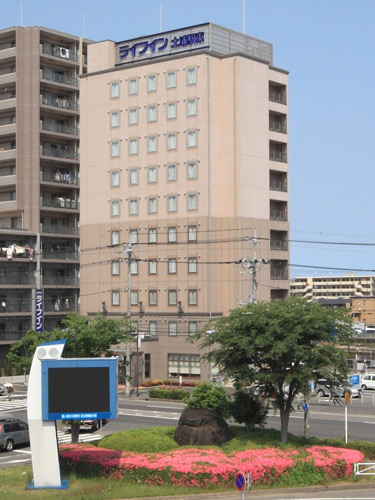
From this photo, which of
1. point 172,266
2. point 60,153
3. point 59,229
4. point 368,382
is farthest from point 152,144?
point 368,382

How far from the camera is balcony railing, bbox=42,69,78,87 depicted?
351 feet

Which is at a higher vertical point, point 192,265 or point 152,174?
point 152,174

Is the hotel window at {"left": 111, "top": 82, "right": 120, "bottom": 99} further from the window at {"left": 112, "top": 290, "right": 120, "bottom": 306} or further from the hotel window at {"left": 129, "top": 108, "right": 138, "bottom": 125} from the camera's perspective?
the window at {"left": 112, "top": 290, "right": 120, "bottom": 306}

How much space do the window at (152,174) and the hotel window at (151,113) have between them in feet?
16.3

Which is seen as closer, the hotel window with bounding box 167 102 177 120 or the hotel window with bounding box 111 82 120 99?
the hotel window with bounding box 167 102 177 120

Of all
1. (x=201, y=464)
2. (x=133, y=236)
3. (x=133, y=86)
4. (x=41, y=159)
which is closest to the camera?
(x=201, y=464)

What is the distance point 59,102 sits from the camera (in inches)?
4242

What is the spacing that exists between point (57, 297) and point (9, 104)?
79.3 feet

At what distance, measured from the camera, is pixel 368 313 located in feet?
598

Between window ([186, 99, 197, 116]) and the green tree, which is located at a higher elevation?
window ([186, 99, 197, 116])

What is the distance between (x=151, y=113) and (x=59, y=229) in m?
25.4

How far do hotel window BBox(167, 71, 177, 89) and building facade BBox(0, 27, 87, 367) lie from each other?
2424 centimetres

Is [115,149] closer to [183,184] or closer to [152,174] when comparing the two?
[152,174]

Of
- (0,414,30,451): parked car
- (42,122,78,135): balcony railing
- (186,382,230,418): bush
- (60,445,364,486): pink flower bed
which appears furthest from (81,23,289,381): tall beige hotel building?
(60,445,364,486): pink flower bed
